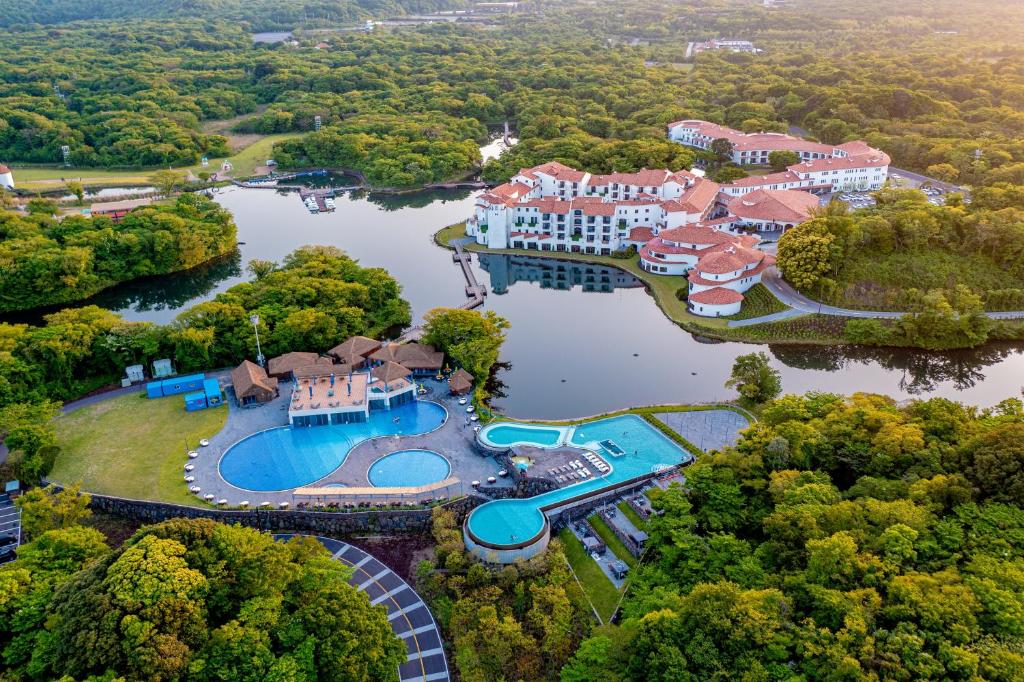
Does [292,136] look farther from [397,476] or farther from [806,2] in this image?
[806,2]

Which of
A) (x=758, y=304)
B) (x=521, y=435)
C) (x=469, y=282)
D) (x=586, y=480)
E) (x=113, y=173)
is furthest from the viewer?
(x=113, y=173)

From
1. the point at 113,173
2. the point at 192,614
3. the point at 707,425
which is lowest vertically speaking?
the point at 707,425

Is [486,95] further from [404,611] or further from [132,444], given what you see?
[404,611]

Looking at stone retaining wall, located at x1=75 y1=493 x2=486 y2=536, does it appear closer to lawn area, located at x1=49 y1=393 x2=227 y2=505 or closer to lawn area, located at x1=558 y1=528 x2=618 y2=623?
lawn area, located at x1=49 y1=393 x2=227 y2=505

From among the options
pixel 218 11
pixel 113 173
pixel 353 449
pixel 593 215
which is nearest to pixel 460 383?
pixel 353 449

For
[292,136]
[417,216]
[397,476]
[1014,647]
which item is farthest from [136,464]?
[292,136]

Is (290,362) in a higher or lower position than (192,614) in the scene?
lower

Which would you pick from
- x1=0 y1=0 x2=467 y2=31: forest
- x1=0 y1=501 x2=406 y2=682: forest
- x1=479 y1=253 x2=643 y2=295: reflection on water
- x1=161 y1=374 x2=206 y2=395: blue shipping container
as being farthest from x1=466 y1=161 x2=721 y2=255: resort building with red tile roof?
x1=0 y1=0 x2=467 y2=31: forest

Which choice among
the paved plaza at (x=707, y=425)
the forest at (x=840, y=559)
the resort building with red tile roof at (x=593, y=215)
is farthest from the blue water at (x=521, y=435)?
the resort building with red tile roof at (x=593, y=215)
